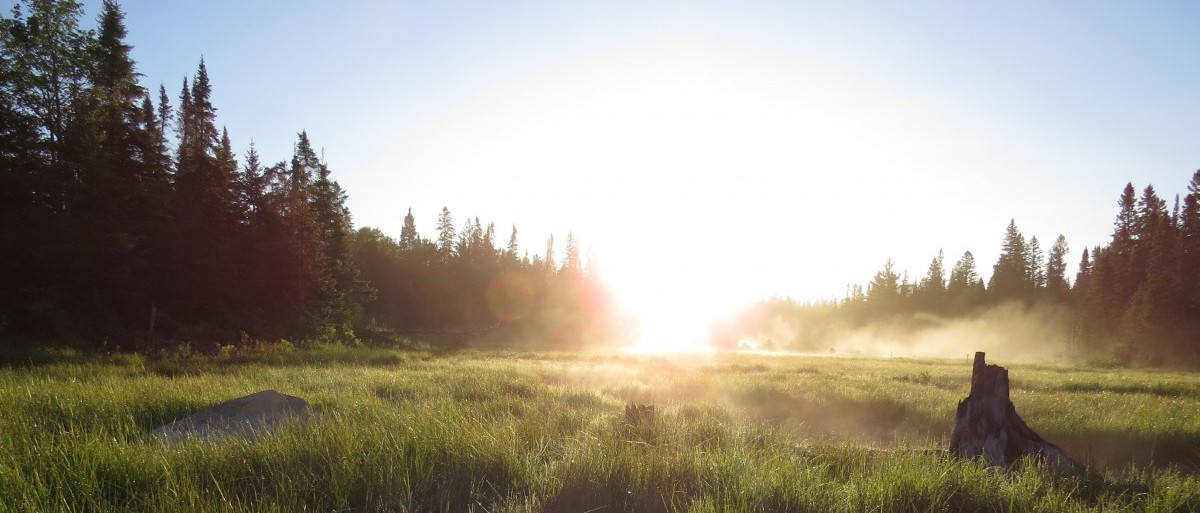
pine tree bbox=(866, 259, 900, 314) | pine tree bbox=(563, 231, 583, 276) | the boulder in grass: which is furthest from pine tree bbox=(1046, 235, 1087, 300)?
the boulder in grass

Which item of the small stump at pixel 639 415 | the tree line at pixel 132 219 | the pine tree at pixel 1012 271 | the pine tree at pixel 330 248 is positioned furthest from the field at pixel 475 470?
the pine tree at pixel 1012 271

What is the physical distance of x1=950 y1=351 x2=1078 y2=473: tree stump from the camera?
604cm

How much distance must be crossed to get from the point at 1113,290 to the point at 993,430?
2396 inches

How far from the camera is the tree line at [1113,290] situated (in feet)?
131

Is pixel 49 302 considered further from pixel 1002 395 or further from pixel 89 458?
→ pixel 1002 395

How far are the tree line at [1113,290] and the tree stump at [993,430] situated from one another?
47.7m

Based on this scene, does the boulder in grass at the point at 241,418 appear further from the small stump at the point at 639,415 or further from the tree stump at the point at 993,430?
the tree stump at the point at 993,430

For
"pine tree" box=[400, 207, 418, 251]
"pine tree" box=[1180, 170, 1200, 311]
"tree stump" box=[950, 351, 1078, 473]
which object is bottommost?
"tree stump" box=[950, 351, 1078, 473]

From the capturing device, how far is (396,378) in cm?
1321

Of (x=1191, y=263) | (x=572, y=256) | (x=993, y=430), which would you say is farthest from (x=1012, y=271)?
(x=993, y=430)

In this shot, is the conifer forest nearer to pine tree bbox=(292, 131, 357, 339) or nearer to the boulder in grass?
pine tree bbox=(292, 131, 357, 339)

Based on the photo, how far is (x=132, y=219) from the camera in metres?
23.8

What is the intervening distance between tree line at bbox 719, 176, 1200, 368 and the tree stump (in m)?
47.7

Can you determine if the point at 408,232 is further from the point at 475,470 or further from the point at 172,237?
the point at 475,470
